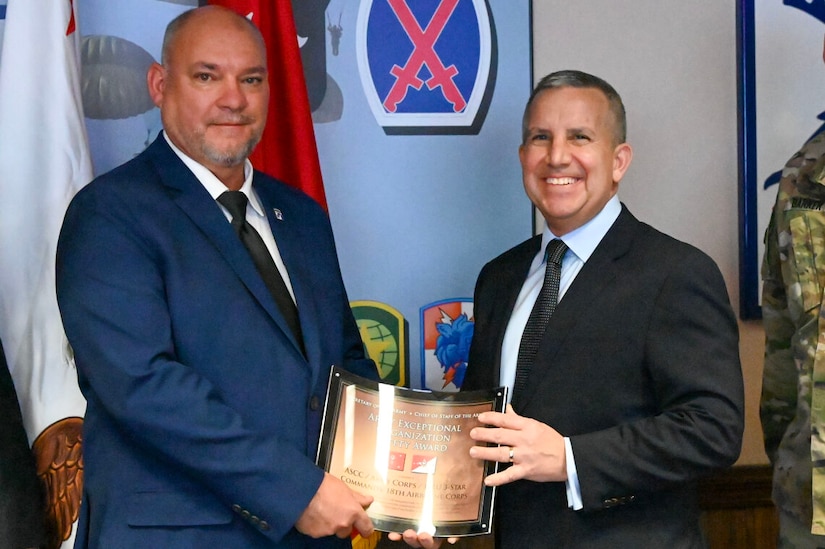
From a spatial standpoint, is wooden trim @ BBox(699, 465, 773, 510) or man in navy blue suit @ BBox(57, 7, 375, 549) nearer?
man in navy blue suit @ BBox(57, 7, 375, 549)

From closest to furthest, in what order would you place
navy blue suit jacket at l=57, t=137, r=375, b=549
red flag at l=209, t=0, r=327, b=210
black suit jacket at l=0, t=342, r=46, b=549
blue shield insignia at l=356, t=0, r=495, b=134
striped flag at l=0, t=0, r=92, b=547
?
navy blue suit jacket at l=57, t=137, r=375, b=549
black suit jacket at l=0, t=342, r=46, b=549
striped flag at l=0, t=0, r=92, b=547
red flag at l=209, t=0, r=327, b=210
blue shield insignia at l=356, t=0, r=495, b=134

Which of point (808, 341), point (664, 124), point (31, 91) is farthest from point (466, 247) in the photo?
point (31, 91)

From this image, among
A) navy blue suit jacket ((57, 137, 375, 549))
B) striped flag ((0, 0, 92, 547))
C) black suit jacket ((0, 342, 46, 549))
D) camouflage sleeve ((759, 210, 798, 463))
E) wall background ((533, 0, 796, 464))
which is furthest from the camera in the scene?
wall background ((533, 0, 796, 464))

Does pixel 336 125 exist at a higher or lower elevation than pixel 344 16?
lower

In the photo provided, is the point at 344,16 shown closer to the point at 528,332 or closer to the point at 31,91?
the point at 31,91

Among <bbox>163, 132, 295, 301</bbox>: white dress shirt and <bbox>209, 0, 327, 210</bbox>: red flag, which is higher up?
<bbox>209, 0, 327, 210</bbox>: red flag

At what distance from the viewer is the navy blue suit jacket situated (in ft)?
5.59

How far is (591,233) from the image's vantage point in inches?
78.6

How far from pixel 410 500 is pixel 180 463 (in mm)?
452

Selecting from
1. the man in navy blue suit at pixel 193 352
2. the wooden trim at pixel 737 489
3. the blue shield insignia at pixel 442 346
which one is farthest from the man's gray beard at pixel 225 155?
the wooden trim at pixel 737 489

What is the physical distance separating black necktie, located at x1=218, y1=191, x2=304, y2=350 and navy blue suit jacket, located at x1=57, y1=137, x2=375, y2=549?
1.1 inches

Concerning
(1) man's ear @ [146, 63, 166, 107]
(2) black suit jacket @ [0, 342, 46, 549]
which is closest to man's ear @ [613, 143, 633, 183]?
(1) man's ear @ [146, 63, 166, 107]

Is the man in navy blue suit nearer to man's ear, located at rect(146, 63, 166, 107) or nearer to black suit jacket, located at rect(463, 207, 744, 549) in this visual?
man's ear, located at rect(146, 63, 166, 107)

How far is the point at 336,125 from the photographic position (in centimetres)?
271
